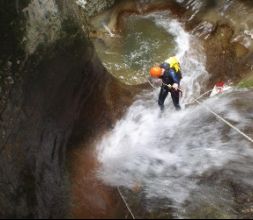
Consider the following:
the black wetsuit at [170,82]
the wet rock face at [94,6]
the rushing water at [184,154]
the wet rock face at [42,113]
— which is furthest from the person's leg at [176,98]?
the wet rock face at [94,6]

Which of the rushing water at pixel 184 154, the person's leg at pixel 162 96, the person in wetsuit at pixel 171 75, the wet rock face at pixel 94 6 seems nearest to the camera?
the rushing water at pixel 184 154

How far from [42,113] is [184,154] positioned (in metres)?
3.25

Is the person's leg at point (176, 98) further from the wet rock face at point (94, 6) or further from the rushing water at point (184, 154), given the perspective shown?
the wet rock face at point (94, 6)

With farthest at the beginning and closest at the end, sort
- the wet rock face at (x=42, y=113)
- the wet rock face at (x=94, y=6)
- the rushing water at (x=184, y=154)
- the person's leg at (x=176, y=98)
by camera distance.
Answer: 1. the wet rock face at (x=94, y=6)
2. the person's leg at (x=176, y=98)
3. the rushing water at (x=184, y=154)
4. the wet rock face at (x=42, y=113)

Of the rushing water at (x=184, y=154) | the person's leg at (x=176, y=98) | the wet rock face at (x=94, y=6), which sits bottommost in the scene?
the rushing water at (x=184, y=154)

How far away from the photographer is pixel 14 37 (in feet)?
25.2

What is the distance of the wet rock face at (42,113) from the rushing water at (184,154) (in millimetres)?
949

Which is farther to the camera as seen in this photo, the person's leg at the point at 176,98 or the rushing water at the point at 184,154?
the person's leg at the point at 176,98

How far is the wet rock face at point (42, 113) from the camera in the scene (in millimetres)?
7434

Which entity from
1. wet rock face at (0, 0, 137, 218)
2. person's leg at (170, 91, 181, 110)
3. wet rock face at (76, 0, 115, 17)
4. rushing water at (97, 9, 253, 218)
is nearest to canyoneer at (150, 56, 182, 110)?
person's leg at (170, 91, 181, 110)

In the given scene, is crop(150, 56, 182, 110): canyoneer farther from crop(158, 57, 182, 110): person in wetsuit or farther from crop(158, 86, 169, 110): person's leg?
crop(158, 86, 169, 110): person's leg

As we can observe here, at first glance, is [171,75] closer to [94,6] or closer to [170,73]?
[170,73]

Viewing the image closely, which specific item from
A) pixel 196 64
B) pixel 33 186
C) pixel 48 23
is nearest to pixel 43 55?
pixel 48 23

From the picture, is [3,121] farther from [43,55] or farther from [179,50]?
[179,50]
